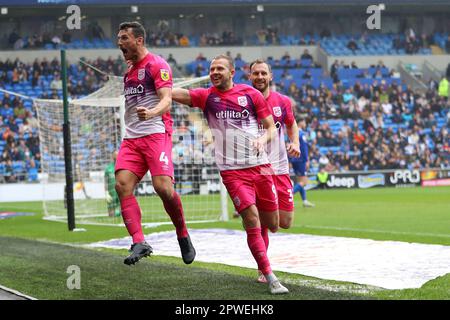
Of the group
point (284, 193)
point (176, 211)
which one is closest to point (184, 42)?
point (284, 193)

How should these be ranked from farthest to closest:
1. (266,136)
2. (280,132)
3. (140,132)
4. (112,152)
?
(112,152) → (280,132) → (140,132) → (266,136)

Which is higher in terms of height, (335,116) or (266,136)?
(335,116)

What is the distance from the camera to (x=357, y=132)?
4234 centimetres

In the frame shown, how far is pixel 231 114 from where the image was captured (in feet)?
29.0

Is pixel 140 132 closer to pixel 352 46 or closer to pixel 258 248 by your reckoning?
pixel 258 248

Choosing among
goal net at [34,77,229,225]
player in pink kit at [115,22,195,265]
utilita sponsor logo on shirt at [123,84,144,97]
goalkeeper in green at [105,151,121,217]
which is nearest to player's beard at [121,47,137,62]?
player in pink kit at [115,22,195,265]

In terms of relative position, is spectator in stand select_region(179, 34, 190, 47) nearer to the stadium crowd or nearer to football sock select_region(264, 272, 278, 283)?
the stadium crowd

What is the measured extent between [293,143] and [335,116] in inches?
1374

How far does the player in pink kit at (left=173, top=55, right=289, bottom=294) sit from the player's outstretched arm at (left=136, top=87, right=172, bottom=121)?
360 mm

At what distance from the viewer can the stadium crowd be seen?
38625mm

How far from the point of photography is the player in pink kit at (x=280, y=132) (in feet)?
31.8

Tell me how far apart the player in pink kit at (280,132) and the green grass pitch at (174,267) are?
87cm

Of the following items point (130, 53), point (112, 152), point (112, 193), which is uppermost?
point (130, 53)

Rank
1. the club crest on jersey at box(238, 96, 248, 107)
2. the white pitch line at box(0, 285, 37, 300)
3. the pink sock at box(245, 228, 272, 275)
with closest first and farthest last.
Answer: the white pitch line at box(0, 285, 37, 300) → the pink sock at box(245, 228, 272, 275) → the club crest on jersey at box(238, 96, 248, 107)
